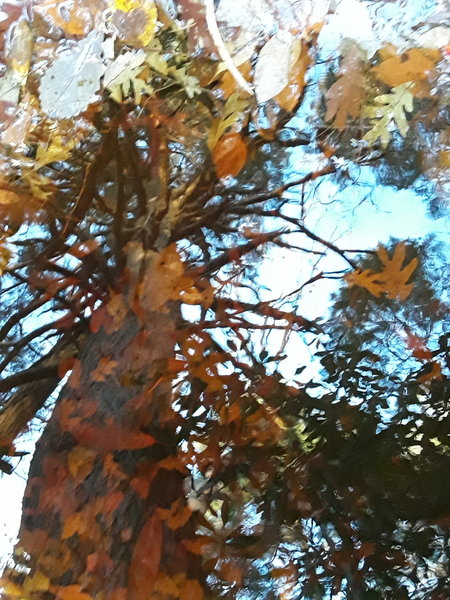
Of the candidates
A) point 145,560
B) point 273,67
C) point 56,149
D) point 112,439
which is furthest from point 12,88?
point 145,560

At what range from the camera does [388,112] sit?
2.20 ft

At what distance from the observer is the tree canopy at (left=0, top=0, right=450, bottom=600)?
62 cm

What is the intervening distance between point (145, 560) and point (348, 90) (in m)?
0.56

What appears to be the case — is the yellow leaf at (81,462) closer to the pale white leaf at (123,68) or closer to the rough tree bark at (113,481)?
the rough tree bark at (113,481)

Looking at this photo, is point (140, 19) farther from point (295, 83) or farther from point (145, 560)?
point (145, 560)

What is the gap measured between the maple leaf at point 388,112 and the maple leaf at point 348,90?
0.02 m

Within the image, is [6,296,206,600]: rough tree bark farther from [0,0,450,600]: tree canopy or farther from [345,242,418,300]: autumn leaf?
[345,242,418,300]: autumn leaf

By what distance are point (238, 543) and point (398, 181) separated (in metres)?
0.47

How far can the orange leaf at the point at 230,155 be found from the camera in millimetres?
713

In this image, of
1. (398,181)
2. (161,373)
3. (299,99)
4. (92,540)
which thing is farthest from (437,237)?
(92,540)

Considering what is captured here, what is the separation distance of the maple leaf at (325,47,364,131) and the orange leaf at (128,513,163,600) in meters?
0.51

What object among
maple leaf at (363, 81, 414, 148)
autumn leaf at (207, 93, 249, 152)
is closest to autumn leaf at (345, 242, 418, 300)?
maple leaf at (363, 81, 414, 148)

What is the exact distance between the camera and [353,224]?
72 centimetres

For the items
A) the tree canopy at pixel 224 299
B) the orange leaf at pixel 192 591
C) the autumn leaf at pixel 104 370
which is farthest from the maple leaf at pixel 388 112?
the orange leaf at pixel 192 591
